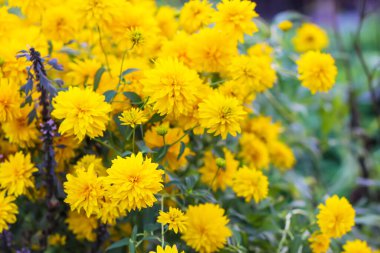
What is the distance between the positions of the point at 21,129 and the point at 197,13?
420 millimetres

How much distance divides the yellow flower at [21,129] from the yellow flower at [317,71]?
1.75 ft

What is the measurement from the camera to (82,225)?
3.59ft

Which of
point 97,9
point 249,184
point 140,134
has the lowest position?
point 249,184

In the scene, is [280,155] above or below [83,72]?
below

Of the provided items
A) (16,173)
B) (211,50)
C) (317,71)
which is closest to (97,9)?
(211,50)

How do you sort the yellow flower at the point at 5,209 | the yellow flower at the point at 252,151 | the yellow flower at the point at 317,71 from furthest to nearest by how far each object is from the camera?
the yellow flower at the point at 252,151, the yellow flower at the point at 317,71, the yellow flower at the point at 5,209

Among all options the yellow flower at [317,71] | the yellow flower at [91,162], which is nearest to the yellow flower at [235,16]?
the yellow flower at [317,71]

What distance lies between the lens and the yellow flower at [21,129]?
1035 millimetres

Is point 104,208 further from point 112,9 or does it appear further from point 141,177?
point 112,9

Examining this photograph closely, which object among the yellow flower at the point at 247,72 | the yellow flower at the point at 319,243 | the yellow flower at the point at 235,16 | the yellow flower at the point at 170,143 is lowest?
the yellow flower at the point at 319,243

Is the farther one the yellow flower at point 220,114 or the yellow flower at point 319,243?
the yellow flower at point 319,243

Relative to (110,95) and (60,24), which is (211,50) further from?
(60,24)

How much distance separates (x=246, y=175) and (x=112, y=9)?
0.41m

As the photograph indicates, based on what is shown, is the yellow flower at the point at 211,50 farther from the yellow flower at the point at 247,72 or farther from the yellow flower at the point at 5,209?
the yellow flower at the point at 5,209
